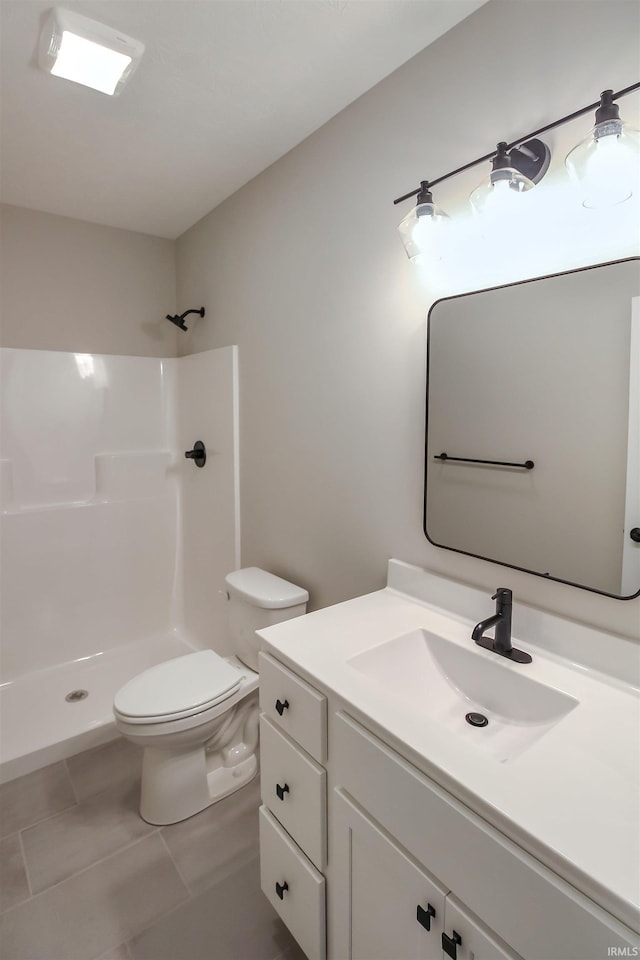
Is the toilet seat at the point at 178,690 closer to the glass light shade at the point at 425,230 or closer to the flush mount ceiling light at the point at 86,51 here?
the glass light shade at the point at 425,230

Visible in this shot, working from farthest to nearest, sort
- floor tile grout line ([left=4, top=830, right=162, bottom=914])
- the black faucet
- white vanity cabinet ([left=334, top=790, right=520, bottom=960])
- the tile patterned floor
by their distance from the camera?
floor tile grout line ([left=4, top=830, right=162, bottom=914]) < the tile patterned floor < the black faucet < white vanity cabinet ([left=334, top=790, right=520, bottom=960])

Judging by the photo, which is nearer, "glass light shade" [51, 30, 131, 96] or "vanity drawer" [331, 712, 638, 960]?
"vanity drawer" [331, 712, 638, 960]

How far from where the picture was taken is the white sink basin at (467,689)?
1013mm

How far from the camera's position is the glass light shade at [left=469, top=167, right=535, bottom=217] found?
107 cm

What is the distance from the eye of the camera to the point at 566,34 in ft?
3.47

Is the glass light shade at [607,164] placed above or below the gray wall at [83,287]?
below

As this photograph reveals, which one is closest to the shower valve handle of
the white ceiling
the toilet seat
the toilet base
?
the toilet seat

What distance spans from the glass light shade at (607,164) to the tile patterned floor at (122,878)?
1.96 metres

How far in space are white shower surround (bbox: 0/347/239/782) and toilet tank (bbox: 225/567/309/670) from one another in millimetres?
405

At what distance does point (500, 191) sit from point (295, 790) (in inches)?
57.3

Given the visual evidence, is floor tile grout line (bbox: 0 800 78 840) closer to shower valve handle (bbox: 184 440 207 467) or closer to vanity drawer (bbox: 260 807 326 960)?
vanity drawer (bbox: 260 807 326 960)

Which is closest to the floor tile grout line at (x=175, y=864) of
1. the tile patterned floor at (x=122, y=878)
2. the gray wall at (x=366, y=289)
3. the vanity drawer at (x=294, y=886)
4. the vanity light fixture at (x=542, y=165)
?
the tile patterned floor at (x=122, y=878)

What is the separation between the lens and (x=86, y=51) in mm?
1348

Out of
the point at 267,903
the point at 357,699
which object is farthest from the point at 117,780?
the point at 357,699
